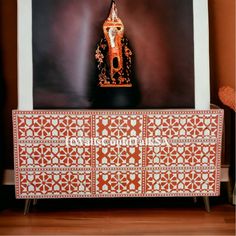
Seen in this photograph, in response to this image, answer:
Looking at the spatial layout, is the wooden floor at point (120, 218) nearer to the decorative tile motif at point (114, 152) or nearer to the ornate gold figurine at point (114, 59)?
the decorative tile motif at point (114, 152)

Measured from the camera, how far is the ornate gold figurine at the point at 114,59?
3322mm

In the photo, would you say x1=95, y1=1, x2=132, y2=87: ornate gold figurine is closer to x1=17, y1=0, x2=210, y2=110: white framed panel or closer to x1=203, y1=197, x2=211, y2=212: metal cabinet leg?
x1=17, y1=0, x2=210, y2=110: white framed panel

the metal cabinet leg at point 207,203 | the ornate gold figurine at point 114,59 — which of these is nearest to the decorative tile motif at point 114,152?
the metal cabinet leg at point 207,203

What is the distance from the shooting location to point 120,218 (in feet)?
10.4

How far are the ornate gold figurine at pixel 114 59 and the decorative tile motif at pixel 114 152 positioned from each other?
0.39 metres

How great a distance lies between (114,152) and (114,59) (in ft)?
2.48

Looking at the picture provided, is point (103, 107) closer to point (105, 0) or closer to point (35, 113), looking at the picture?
point (35, 113)

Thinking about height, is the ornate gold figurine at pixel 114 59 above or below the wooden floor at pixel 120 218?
above

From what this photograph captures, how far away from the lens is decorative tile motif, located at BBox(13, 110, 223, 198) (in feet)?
10.2

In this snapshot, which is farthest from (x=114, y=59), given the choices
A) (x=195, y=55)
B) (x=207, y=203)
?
(x=207, y=203)

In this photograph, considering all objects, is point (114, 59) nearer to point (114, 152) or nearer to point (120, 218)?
point (114, 152)

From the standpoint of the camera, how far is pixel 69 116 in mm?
3105

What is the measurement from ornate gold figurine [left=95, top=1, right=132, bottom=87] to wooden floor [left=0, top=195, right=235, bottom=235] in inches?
38.2

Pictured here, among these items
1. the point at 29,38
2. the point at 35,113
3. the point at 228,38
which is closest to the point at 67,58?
the point at 29,38
